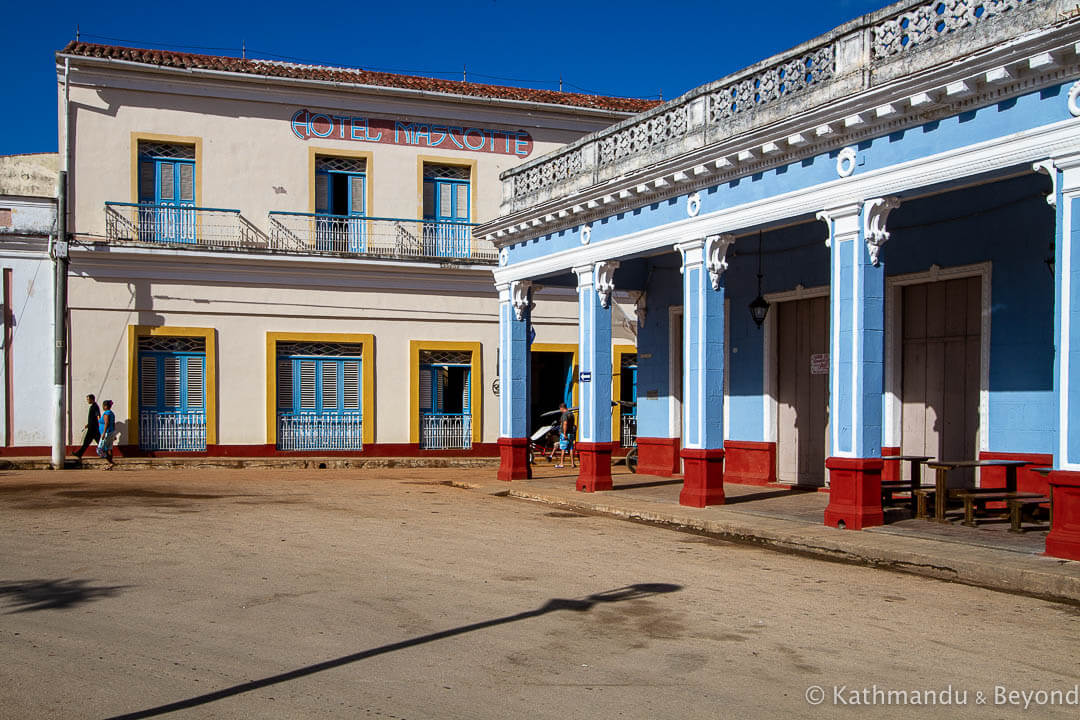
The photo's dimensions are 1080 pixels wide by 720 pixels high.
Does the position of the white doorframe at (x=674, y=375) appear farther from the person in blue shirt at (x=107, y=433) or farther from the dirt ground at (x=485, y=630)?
the person in blue shirt at (x=107, y=433)

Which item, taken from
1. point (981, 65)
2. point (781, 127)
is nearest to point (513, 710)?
point (981, 65)

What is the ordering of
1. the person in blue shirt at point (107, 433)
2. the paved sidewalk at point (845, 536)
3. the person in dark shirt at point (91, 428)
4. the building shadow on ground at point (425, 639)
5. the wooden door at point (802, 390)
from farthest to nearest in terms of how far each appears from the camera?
the person in dark shirt at point (91, 428) < the person in blue shirt at point (107, 433) < the wooden door at point (802, 390) < the paved sidewalk at point (845, 536) < the building shadow on ground at point (425, 639)

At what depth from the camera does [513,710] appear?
4707mm

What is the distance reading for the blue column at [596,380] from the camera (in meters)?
15.0

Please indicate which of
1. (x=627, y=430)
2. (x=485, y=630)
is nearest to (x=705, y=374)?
(x=485, y=630)

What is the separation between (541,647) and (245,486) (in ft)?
37.6

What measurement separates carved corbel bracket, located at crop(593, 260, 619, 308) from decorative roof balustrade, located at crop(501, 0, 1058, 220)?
0.93m

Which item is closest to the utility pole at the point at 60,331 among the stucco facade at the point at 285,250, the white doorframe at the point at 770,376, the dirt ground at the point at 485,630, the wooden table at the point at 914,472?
the stucco facade at the point at 285,250

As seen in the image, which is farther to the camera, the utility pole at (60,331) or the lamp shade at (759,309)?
the utility pole at (60,331)

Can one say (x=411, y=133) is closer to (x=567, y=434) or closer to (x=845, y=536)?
(x=567, y=434)

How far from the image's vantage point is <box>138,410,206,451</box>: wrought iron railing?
21453 mm

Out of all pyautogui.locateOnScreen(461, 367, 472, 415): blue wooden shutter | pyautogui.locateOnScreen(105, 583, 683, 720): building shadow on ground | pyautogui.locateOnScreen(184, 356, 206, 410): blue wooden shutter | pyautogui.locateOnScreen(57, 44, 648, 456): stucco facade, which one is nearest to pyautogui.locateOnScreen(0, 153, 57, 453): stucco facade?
pyautogui.locateOnScreen(57, 44, 648, 456): stucco facade

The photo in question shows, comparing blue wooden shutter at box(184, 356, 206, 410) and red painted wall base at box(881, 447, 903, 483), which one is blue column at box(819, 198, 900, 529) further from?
blue wooden shutter at box(184, 356, 206, 410)

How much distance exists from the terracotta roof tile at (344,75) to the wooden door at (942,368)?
13784 mm
